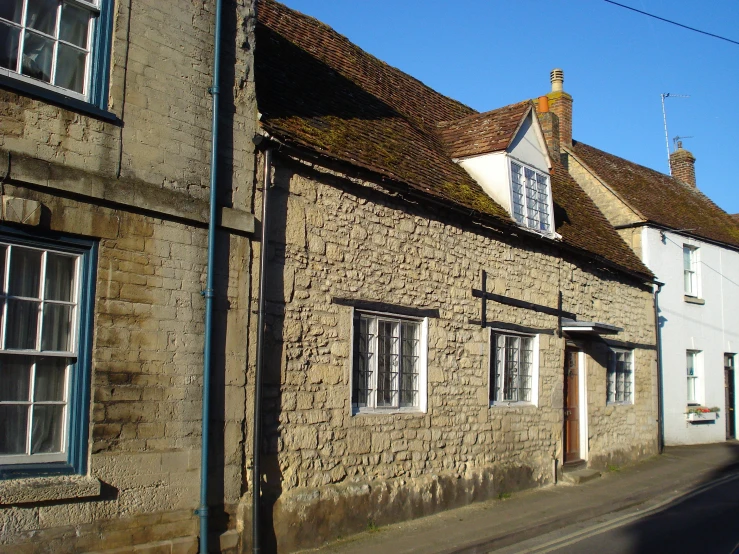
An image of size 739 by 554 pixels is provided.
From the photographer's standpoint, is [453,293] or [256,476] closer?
[256,476]

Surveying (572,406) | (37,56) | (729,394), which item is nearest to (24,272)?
(37,56)

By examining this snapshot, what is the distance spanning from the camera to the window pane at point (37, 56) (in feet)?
20.4

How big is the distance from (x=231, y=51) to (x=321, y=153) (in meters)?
1.52

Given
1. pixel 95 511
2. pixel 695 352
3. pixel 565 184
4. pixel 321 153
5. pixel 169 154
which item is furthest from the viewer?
pixel 695 352

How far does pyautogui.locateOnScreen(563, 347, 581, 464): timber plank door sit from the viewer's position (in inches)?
537

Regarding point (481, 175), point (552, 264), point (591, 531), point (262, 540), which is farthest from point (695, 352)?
point (262, 540)

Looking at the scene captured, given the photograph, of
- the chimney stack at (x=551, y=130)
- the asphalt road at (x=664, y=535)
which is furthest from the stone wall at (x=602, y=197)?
the asphalt road at (x=664, y=535)

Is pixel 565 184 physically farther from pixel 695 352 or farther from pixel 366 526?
pixel 366 526

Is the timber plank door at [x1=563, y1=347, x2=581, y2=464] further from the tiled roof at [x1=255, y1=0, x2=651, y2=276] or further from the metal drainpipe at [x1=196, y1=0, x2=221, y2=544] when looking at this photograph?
the metal drainpipe at [x1=196, y1=0, x2=221, y2=544]

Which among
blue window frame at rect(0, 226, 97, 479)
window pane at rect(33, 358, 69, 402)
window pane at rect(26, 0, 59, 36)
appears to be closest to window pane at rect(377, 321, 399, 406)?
blue window frame at rect(0, 226, 97, 479)

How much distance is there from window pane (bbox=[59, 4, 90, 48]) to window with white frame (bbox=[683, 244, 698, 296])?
16.6 m

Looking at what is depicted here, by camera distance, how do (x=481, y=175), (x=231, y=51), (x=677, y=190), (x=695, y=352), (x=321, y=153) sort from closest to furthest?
(x=231, y=51) < (x=321, y=153) < (x=481, y=175) < (x=695, y=352) < (x=677, y=190)

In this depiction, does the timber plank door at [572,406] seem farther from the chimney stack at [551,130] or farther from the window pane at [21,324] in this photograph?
the window pane at [21,324]

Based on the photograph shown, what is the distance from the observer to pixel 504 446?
11477 millimetres
